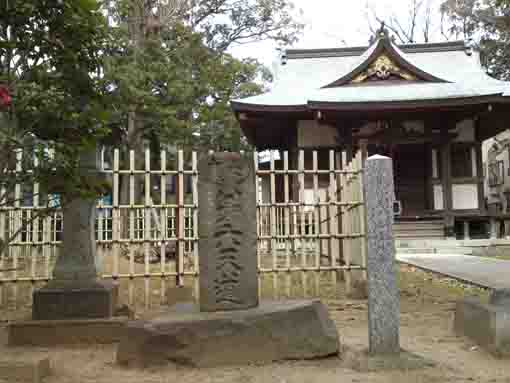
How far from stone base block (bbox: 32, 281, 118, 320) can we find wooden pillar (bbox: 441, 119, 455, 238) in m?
11.8

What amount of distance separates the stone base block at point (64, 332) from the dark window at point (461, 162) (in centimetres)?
1335

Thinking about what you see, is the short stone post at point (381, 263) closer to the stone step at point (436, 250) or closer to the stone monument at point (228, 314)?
the stone monument at point (228, 314)

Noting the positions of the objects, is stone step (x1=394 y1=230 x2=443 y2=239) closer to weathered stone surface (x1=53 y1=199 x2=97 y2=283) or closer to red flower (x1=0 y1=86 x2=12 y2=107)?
weathered stone surface (x1=53 y1=199 x2=97 y2=283)

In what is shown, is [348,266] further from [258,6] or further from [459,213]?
[258,6]

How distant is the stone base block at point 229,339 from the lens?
387 cm

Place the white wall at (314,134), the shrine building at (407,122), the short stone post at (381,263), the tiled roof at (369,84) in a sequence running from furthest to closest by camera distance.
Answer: the white wall at (314,134), the tiled roof at (369,84), the shrine building at (407,122), the short stone post at (381,263)

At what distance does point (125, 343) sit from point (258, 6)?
20.5 m

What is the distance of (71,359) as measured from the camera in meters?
4.25

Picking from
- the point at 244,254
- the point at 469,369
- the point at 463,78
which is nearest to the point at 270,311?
the point at 244,254

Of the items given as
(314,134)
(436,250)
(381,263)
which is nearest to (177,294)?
(381,263)

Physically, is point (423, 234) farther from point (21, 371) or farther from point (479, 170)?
point (21, 371)

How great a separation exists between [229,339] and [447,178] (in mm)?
12321

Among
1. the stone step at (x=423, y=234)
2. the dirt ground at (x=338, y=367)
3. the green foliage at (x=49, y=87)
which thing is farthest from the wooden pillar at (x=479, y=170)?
the green foliage at (x=49, y=87)

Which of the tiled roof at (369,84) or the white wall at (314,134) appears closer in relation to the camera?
the tiled roof at (369,84)
